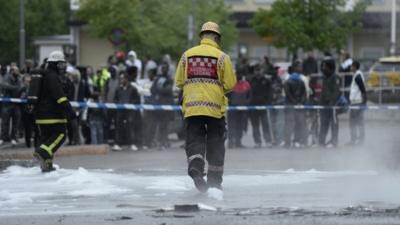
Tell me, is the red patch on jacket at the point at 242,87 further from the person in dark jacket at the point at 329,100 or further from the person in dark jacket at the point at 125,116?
the person in dark jacket at the point at 125,116

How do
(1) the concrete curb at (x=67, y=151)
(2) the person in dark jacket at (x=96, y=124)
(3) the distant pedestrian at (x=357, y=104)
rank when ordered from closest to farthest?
(1) the concrete curb at (x=67, y=151)
(2) the person in dark jacket at (x=96, y=124)
(3) the distant pedestrian at (x=357, y=104)

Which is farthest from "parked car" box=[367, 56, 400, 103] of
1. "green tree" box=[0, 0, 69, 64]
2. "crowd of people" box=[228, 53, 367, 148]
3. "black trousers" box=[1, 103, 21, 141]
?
"green tree" box=[0, 0, 69, 64]

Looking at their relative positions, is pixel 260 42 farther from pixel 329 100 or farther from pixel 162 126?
pixel 162 126

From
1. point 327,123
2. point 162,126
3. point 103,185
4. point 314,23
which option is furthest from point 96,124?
point 314,23

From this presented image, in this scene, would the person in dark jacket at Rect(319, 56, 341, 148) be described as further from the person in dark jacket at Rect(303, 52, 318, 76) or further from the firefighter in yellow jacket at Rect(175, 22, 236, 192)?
the firefighter in yellow jacket at Rect(175, 22, 236, 192)

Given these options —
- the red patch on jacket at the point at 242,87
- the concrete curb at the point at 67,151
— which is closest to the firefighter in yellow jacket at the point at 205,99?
the concrete curb at the point at 67,151

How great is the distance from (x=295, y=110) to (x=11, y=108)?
5.72m

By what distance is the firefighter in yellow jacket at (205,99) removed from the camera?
12.4 meters

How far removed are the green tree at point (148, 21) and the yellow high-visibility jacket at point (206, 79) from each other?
106ft

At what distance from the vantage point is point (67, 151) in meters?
19.8

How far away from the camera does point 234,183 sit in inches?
548

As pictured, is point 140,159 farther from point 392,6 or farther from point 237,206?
point 237,206

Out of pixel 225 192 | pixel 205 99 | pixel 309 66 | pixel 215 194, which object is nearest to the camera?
pixel 215 194

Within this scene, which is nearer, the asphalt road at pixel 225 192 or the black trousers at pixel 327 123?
the asphalt road at pixel 225 192
